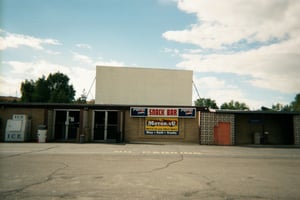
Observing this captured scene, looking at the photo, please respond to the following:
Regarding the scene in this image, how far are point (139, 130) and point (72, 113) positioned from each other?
6.86 m

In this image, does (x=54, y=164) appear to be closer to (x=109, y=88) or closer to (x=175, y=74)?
(x=109, y=88)

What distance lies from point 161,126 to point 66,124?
9302 millimetres

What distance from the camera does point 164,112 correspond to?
21.4 metres

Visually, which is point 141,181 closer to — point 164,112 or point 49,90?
point 164,112

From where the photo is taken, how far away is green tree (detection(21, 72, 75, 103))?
62.7m

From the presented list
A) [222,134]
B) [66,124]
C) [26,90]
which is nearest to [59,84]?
[26,90]

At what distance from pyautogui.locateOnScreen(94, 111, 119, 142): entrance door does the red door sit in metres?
9.49

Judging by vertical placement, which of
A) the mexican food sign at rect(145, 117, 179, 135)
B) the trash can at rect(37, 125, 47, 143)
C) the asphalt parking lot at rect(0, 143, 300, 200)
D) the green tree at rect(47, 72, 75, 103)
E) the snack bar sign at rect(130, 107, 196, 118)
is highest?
the green tree at rect(47, 72, 75, 103)

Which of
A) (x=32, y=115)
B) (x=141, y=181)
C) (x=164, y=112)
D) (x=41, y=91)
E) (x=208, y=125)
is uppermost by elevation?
(x=41, y=91)

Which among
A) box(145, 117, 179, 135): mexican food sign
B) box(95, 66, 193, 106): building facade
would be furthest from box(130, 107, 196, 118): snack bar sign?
box(95, 66, 193, 106): building facade

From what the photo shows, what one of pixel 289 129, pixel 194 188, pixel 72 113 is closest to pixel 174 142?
pixel 72 113

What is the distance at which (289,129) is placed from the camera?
23375 millimetres

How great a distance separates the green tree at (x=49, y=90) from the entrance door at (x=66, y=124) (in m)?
42.1

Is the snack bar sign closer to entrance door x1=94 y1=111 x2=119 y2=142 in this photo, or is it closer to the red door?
entrance door x1=94 y1=111 x2=119 y2=142
